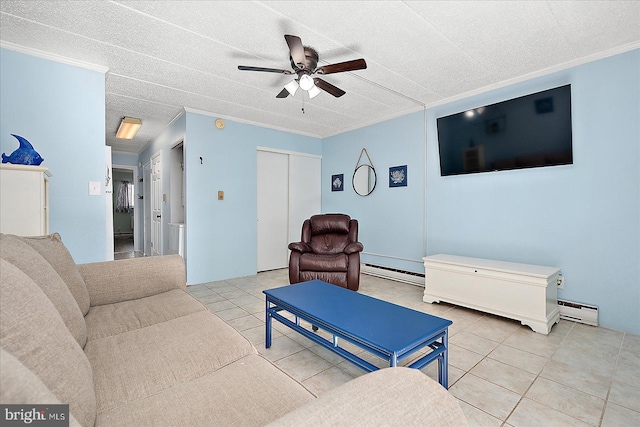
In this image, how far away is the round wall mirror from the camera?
4.73m

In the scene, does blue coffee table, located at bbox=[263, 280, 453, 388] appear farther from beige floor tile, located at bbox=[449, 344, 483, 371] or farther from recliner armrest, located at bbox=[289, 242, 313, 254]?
recliner armrest, located at bbox=[289, 242, 313, 254]

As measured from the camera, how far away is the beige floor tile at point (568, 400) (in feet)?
5.05

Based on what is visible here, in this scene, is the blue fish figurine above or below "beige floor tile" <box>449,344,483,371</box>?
above

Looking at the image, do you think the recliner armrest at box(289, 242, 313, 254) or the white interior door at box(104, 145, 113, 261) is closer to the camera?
the white interior door at box(104, 145, 113, 261)

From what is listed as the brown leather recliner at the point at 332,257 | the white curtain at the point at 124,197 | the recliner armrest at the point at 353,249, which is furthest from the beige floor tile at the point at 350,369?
the white curtain at the point at 124,197

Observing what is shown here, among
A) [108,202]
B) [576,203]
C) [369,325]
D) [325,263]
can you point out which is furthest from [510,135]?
[108,202]

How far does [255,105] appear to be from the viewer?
394 cm

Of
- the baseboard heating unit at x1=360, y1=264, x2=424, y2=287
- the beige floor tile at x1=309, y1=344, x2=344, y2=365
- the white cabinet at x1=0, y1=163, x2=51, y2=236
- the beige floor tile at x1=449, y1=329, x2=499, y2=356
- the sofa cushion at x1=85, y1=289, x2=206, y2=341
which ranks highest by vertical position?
the white cabinet at x1=0, y1=163, x2=51, y2=236

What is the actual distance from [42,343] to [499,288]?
10.5ft

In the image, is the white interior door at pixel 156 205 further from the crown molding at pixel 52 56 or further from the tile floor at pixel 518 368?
the tile floor at pixel 518 368

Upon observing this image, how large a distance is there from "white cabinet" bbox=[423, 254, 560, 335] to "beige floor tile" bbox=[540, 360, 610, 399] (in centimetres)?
60

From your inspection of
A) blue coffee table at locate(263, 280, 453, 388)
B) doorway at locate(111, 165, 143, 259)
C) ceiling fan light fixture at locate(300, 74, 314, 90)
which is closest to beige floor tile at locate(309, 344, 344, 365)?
blue coffee table at locate(263, 280, 453, 388)

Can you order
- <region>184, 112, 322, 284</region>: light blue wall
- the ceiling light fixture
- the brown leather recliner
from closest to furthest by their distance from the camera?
the brown leather recliner < <region>184, 112, 322, 284</region>: light blue wall < the ceiling light fixture

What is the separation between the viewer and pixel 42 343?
0.69 metres
